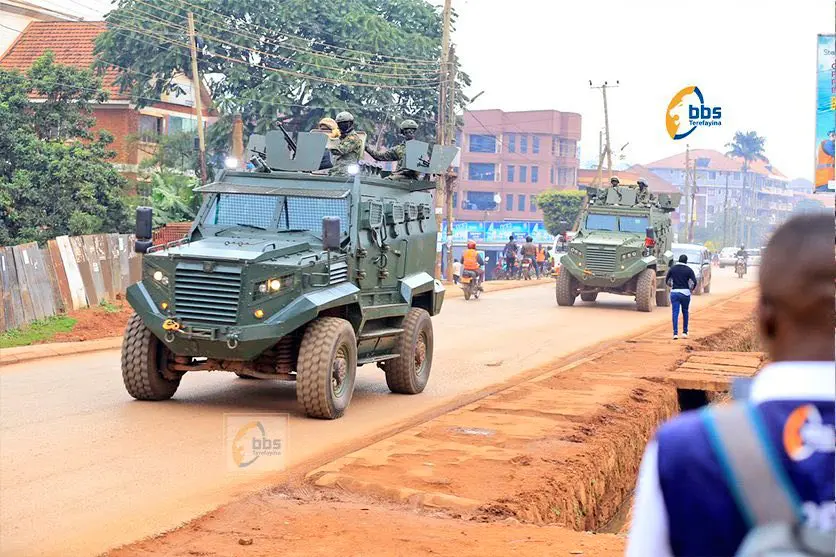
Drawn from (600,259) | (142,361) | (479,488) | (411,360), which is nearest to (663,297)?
(600,259)

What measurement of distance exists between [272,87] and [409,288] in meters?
27.5

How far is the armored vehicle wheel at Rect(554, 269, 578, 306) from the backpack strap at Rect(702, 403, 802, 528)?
2681cm

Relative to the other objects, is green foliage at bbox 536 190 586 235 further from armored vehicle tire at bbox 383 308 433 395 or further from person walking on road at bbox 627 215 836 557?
person walking on road at bbox 627 215 836 557

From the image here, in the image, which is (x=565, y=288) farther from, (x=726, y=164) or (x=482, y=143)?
(x=726, y=164)

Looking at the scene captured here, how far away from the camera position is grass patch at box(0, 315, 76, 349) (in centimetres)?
1792

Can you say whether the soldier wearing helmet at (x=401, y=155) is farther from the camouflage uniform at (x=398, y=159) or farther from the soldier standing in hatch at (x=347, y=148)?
the soldier standing in hatch at (x=347, y=148)

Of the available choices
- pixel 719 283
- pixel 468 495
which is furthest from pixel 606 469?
pixel 719 283

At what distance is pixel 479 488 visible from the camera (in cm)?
842

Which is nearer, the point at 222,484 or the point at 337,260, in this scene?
the point at 222,484

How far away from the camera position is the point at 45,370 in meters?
14.6

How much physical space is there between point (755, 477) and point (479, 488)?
6.56 m

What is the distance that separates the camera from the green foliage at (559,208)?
232ft

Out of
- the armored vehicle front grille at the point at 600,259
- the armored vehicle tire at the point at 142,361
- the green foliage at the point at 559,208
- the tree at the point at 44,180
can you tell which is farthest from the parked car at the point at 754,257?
the tree at the point at 44,180

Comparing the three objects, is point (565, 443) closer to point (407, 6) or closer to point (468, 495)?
point (468, 495)
